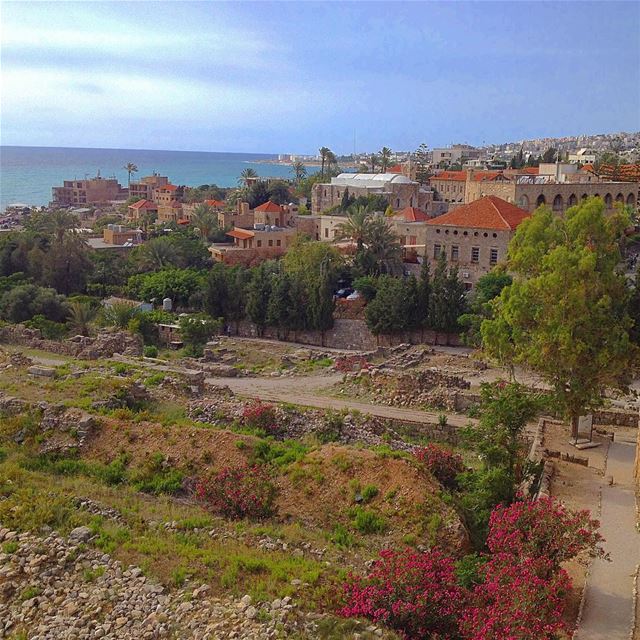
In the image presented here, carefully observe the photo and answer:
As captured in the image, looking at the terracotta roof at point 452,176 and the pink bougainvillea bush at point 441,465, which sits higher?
the terracotta roof at point 452,176

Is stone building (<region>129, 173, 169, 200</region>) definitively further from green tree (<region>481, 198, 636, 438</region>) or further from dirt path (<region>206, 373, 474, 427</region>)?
green tree (<region>481, 198, 636, 438</region>)

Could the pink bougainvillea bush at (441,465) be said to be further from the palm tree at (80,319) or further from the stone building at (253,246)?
the stone building at (253,246)

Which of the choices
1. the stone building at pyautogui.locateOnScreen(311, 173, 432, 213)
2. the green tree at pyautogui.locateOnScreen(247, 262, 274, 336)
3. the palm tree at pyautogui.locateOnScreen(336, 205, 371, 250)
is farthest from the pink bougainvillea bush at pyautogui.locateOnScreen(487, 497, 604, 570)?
the stone building at pyautogui.locateOnScreen(311, 173, 432, 213)

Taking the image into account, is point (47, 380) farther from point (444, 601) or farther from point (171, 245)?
point (171, 245)

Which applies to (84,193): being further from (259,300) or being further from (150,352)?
(150,352)

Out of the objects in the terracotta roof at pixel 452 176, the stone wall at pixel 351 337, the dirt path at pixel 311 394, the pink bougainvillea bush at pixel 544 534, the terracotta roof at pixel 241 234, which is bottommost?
the stone wall at pixel 351 337

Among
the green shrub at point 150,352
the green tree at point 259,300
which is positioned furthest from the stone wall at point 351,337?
the green shrub at point 150,352

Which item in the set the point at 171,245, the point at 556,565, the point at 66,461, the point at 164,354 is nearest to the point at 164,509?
the point at 66,461
